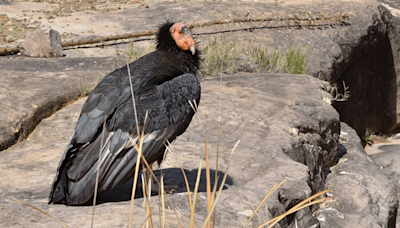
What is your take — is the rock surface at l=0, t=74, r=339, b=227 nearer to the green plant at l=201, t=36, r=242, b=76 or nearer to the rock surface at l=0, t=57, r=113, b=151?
the rock surface at l=0, t=57, r=113, b=151

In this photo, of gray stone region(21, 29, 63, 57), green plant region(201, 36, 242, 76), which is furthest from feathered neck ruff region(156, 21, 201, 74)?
gray stone region(21, 29, 63, 57)

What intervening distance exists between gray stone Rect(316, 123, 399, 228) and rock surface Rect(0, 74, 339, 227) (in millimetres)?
220

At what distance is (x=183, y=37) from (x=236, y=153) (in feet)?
3.33

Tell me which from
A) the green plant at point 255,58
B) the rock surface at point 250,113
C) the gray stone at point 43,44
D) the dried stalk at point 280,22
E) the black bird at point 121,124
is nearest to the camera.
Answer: the black bird at point 121,124

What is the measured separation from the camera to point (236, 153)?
436 centimetres

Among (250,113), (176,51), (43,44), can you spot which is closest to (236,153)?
(176,51)

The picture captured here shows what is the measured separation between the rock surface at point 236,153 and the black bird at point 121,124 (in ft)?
0.47

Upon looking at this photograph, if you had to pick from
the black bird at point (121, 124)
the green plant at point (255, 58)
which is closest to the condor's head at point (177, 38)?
the black bird at point (121, 124)

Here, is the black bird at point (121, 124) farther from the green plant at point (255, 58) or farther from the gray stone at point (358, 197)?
the green plant at point (255, 58)

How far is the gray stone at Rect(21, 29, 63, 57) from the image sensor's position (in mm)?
7934

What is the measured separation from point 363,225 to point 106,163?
2.39 meters

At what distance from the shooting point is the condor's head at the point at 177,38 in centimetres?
405

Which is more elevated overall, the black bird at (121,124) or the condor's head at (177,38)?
the condor's head at (177,38)

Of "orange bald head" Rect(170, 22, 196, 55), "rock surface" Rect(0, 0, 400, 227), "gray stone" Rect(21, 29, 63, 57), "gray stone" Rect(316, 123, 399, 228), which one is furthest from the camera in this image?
"gray stone" Rect(21, 29, 63, 57)
